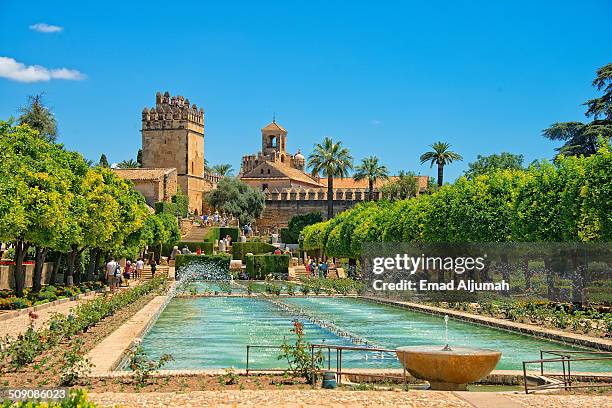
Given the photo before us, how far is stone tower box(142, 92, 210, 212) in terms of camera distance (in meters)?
85.1

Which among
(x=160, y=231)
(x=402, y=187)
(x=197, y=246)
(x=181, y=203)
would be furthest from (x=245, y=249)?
(x=402, y=187)

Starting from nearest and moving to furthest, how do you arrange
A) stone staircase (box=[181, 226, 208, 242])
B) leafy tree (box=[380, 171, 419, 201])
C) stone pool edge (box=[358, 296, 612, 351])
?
stone pool edge (box=[358, 296, 612, 351])
stone staircase (box=[181, 226, 208, 242])
leafy tree (box=[380, 171, 419, 201])

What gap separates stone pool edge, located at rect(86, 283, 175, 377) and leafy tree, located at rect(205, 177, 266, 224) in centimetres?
6193

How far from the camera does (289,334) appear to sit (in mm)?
16594

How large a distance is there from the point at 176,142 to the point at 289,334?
71059mm

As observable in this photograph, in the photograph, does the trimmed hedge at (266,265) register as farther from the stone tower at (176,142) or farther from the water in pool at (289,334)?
the stone tower at (176,142)

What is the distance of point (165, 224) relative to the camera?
2137 inches

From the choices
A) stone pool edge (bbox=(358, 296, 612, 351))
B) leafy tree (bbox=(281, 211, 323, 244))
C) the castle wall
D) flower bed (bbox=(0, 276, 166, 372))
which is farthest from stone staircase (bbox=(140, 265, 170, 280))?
the castle wall

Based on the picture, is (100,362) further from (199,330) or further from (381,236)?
(381,236)

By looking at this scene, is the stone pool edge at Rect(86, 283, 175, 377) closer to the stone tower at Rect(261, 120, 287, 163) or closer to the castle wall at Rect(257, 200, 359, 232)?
the castle wall at Rect(257, 200, 359, 232)

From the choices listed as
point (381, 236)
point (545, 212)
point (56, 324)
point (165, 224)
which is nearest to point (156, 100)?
point (165, 224)

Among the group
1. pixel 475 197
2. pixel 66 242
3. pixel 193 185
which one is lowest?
pixel 66 242

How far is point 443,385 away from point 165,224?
46227 mm

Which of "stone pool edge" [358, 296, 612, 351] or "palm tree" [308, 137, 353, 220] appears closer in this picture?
"stone pool edge" [358, 296, 612, 351]
